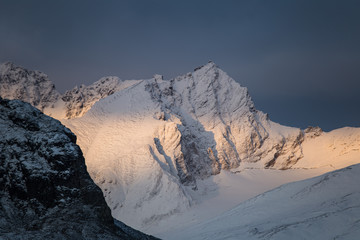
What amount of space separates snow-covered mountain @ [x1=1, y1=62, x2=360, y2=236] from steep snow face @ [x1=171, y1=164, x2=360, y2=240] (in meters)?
35.7

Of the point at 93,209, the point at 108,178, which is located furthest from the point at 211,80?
the point at 93,209

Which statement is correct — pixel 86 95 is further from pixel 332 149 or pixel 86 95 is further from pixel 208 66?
pixel 332 149

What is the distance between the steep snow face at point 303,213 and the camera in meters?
24.8

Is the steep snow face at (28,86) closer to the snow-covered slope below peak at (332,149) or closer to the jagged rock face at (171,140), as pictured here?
the jagged rock face at (171,140)

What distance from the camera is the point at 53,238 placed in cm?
1283

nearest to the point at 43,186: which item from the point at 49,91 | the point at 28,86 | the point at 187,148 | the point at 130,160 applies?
the point at 130,160

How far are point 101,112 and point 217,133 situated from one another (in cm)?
4458

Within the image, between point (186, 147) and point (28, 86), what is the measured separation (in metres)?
83.2

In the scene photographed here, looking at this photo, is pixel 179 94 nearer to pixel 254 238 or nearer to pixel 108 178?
pixel 108 178

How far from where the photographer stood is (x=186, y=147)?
343 feet

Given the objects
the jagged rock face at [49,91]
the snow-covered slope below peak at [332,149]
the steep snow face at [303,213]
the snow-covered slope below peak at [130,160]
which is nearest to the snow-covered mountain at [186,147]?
the snow-covered slope below peak at [130,160]

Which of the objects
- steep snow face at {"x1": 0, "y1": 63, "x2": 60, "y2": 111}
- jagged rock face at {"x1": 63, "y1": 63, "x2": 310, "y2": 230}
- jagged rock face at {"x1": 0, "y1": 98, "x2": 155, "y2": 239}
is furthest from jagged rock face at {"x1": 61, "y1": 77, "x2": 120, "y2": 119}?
jagged rock face at {"x1": 0, "y1": 98, "x2": 155, "y2": 239}

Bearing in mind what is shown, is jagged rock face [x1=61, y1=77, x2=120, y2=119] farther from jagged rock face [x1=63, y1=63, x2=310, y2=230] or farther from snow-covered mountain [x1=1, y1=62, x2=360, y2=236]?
jagged rock face [x1=63, y1=63, x2=310, y2=230]

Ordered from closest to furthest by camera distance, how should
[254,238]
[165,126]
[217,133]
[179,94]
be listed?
[254,238], [165,126], [217,133], [179,94]
